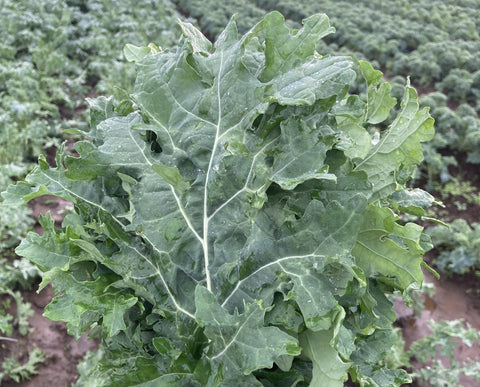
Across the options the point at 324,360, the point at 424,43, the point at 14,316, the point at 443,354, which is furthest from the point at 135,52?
the point at 424,43

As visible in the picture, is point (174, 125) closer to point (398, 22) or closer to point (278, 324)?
point (278, 324)

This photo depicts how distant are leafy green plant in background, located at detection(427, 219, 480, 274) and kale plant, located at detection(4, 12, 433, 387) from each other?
3.44 metres

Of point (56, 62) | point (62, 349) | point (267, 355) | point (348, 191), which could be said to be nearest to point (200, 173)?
point (348, 191)

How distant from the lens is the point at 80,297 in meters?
1.33

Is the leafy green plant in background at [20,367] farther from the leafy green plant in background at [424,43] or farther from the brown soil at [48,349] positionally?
the leafy green plant in background at [424,43]

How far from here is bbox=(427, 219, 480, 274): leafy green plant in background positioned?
15.0 feet

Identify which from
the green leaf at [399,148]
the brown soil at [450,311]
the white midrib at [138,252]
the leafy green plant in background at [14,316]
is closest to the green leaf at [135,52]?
the white midrib at [138,252]

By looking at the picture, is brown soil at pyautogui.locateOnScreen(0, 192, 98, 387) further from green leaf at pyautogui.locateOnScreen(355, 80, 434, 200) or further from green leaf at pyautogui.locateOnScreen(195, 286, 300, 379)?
green leaf at pyautogui.locateOnScreen(355, 80, 434, 200)

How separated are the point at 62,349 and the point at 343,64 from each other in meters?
3.15

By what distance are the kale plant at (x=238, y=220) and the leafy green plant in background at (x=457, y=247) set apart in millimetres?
3437

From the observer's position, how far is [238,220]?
139 cm

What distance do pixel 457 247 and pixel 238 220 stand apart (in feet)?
13.6

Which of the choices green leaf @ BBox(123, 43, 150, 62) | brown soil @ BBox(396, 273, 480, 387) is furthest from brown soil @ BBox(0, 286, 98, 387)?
brown soil @ BBox(396, 273, 480, 387)

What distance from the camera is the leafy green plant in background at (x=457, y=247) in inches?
180
